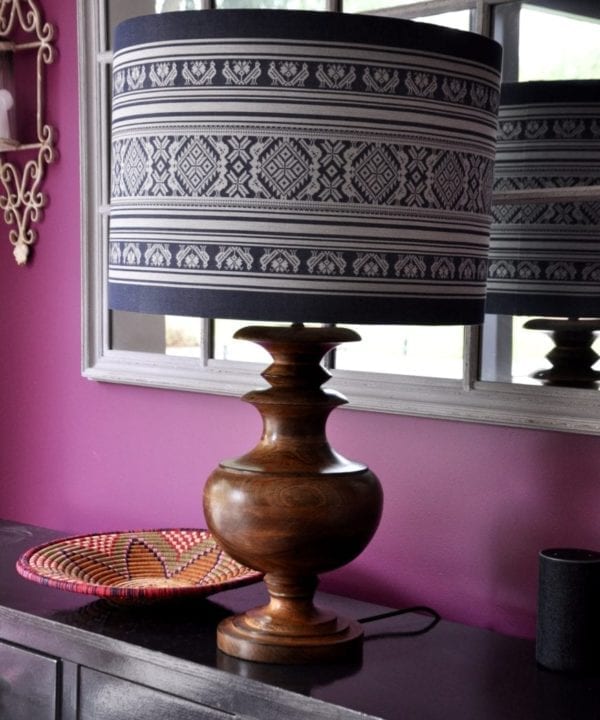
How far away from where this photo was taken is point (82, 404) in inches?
112

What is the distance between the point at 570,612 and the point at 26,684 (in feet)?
3.18

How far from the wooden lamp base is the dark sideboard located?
0.05 metres

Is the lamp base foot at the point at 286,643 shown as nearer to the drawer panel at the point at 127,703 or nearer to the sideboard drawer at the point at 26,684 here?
the drawer panel at the point at 127,703

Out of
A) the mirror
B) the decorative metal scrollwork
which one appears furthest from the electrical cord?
the decorative metal scrollwork

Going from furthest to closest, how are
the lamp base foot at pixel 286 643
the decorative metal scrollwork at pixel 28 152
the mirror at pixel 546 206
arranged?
the decorative metal scrollwork at pixel 28 152, the mirror at pixel 546 206, the lamp base foot at pixel 286 643

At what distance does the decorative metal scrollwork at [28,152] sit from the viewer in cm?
281

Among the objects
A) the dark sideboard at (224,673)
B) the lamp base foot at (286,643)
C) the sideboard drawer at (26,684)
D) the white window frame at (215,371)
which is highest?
the white window frame at (215,371)

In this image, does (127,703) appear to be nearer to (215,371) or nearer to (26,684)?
(26,684)

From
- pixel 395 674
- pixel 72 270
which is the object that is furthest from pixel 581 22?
pixel 72 270

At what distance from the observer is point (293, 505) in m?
1.79

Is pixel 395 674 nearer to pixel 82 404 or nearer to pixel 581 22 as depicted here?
pixel 581 22

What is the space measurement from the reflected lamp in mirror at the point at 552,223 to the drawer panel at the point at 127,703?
2.58 ft

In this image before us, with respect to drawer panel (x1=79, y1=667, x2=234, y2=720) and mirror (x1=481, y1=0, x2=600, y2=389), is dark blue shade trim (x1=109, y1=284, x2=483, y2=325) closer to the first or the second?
mirror (x1=481, y1=0, x2=600, y2=389)

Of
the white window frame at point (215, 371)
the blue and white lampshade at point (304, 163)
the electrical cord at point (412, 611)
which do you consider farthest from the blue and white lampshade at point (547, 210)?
the electrical cord at point (412, 611)
